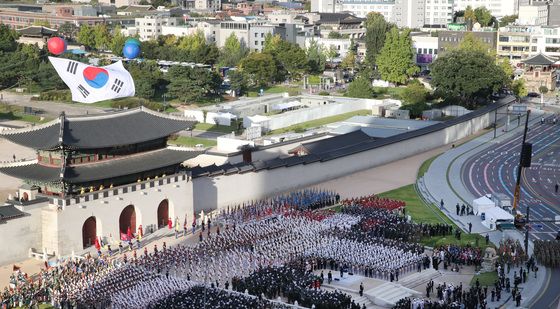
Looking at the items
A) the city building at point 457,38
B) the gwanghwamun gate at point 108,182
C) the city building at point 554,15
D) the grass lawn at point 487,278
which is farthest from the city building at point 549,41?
the grass lawn at point 487,278

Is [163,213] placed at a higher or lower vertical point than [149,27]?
lower

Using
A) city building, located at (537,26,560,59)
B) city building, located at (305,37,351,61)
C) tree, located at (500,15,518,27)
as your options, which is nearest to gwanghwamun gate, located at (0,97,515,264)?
city building, located at (537,26,560,59)

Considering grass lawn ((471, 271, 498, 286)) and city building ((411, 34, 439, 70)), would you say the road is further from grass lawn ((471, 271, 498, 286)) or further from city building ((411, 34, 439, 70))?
city building ((411, 34, 439, 70))

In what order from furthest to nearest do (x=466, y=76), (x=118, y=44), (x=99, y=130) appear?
(x=118, y=44) → (x=466, y=76) → (x=99, y=130)

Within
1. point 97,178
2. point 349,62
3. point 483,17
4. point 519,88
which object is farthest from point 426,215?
point 483,17

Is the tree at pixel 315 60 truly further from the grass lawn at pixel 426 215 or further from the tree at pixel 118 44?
the grass lawn at pixel 426 215

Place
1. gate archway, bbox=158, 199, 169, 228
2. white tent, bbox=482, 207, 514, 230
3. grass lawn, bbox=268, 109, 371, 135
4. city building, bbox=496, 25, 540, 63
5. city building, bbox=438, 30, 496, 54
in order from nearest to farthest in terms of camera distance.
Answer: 1. gate archway, bbox=158, 199, 169, 228
2. white tent, bbox=482, 207, 514, 230
3. grass lawn, bbox=268, 109, 371, 135
4. city building, bbox=496, 25, 540, 63
5. city building, bbox=438, 30, 496, 54

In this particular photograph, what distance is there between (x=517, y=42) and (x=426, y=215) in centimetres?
8952

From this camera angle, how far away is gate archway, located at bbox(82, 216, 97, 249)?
5066cm

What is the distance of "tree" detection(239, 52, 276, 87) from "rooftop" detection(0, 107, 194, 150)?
66.6 metres

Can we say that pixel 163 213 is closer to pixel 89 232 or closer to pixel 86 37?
pixel 89 232

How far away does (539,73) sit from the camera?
400 ft

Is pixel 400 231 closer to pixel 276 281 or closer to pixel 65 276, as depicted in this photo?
pixel 276 281

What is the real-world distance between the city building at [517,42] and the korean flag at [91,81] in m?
95.5
